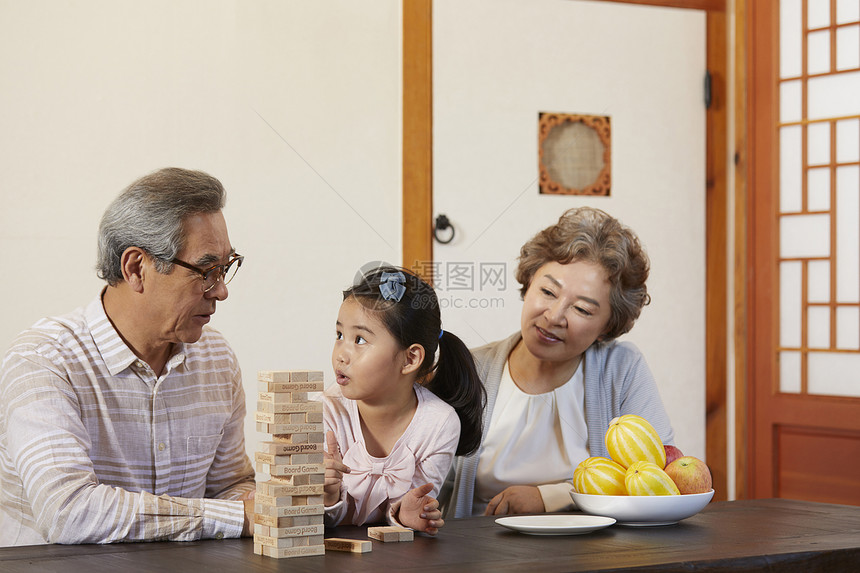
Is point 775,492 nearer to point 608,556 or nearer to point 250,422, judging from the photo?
point 250,422

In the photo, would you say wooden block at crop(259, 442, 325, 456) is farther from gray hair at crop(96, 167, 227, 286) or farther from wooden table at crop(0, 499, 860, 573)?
gray hair at crop(96, 167, 227, 286)

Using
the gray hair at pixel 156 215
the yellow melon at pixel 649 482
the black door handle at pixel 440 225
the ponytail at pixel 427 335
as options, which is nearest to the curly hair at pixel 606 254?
the ponytail at pixel 427 335

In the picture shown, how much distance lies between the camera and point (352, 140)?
10.5 feet

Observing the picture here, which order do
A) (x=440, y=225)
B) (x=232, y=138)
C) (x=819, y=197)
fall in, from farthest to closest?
(x=819, y=197) < (x=440, y=225) < (x=232, y=138)

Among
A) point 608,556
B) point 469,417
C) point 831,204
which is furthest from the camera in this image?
point 831,204

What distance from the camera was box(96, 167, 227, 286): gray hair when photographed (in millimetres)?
1798

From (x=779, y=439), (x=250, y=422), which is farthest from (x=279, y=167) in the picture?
(x=779, y=439)

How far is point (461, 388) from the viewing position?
191 cm

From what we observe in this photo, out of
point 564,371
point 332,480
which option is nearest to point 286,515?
point 332,480

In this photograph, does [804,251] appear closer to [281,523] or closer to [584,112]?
[584,112]

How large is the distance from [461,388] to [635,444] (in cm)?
38

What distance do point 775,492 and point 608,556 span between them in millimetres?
2437

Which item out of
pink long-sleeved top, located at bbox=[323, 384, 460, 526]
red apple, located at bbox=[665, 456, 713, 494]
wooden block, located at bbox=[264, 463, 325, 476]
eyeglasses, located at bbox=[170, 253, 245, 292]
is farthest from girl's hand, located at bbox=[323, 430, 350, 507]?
red apple, located at bbox=[665, 456, 713, 494]

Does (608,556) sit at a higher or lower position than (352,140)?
lower
